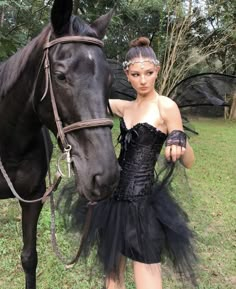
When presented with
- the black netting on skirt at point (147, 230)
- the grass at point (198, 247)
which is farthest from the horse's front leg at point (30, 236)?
the black netting on skirt at point (147, 230)

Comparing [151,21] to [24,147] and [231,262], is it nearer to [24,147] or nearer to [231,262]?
[231,262]

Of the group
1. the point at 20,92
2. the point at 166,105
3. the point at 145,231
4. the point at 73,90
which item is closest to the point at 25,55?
the point at 20,92

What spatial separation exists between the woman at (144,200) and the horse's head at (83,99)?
0.43m

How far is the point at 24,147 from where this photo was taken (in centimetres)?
218

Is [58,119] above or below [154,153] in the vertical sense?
above

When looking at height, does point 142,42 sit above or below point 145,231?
above

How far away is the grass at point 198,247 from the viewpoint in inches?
114

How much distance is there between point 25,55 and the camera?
185cm

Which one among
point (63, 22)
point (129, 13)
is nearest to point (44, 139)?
point (63, 22)

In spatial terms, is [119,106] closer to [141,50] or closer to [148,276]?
[141,50]

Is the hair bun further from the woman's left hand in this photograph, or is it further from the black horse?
the woman's left hand

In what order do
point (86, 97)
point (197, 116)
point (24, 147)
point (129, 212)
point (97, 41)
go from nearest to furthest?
point (86, 97) < point (97, 41) < point (129, 212) < point (24, 147) < point (197, 116)

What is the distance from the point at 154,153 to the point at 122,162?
19 cm

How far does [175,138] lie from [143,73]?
0.43 m
